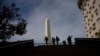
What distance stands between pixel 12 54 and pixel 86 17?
41.2m

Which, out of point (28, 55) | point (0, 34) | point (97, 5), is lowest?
point (28, 55)

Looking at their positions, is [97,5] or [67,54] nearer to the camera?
[67,54]

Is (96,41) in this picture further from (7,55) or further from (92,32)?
(92,32)

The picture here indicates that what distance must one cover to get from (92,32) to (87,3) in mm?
8563

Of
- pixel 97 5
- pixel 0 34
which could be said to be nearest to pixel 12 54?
pixel 0 34

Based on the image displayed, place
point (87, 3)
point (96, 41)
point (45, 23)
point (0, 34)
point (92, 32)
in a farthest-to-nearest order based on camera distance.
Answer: point (45, 23) < point (87, 3) < point (92, 32) < point (0, 34) < point (96, 41)

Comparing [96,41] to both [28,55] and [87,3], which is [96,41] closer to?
[28,55]

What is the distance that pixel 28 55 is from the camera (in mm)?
14633

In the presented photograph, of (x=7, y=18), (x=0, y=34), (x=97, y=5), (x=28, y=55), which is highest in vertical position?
(x=97, y=5)

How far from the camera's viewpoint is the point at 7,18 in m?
24.5

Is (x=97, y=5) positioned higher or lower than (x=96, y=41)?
higher

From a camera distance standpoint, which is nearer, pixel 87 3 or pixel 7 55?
pixel 7 55

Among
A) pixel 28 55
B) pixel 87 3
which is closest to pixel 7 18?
pixel 28 55

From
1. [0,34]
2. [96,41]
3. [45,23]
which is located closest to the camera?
[96,41]
